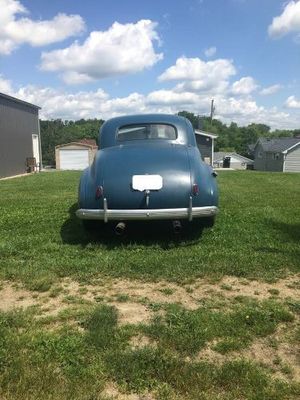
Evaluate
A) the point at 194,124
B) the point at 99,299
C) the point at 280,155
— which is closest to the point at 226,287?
the point at 99,299

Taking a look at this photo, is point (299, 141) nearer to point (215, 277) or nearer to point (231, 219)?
point (231, 219)

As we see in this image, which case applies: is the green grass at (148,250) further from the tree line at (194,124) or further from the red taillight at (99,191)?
the tree line at (194,124)

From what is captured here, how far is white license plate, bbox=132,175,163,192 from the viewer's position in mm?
5402

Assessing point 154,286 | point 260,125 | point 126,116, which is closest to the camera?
point 154,286

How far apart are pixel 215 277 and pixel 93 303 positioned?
Result: 1.32 metres

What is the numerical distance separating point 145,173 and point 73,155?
1638 inches

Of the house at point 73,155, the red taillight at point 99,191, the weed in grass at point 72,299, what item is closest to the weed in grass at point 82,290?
the weed in grass at point 72,299

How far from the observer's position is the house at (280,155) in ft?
159

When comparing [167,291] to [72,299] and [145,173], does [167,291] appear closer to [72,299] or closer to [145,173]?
[72,299]

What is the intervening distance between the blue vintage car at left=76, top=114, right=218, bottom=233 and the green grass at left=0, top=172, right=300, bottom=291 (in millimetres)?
397

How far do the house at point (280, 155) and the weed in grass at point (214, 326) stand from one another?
153 feet

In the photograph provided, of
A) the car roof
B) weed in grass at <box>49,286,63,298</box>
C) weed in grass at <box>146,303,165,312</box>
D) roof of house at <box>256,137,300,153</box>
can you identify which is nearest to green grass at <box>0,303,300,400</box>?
weed in grass at <box>146,303,165,312</box>

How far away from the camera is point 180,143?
6.56 metres

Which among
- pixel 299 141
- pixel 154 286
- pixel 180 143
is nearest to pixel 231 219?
pixel 180 143
